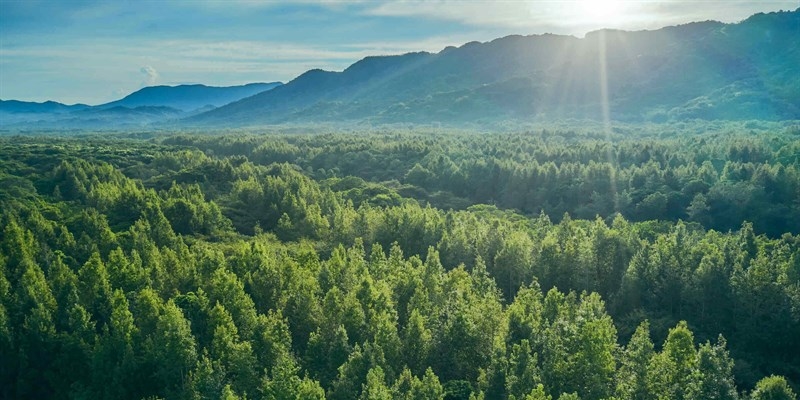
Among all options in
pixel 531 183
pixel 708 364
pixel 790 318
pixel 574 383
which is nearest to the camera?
pixel 708 364

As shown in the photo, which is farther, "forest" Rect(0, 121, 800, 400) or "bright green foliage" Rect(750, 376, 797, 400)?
"forest" Rect(0, 121, 800, 400)

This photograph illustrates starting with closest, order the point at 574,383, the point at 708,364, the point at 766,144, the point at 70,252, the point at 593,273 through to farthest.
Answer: the point at 708,364 → the point at 574,383 → the point at 593,273 → the point at 70,252 → the point at 766,144

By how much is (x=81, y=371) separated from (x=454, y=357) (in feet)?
132

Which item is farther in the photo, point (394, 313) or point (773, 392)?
point (394, 313)

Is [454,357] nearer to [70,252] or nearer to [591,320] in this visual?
[591,320]

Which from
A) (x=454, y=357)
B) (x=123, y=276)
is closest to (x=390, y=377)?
(x=454, y=357)

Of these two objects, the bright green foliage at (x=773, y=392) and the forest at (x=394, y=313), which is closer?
the bright green foliage at (x=773, y=392)

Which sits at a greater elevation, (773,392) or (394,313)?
(394,313)

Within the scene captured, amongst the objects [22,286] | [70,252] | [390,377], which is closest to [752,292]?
[390,377]

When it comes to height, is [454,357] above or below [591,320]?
below

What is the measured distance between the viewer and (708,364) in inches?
1946

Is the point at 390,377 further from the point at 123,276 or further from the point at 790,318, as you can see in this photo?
the point at 790,318

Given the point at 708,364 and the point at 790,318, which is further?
the point at 790,318

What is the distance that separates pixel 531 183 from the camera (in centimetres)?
18350
